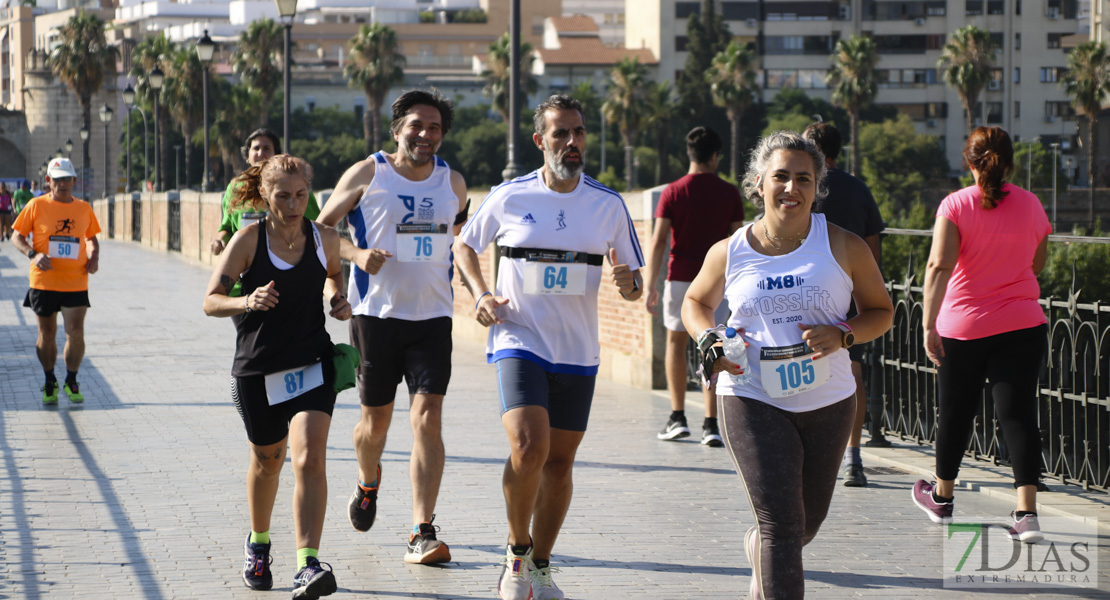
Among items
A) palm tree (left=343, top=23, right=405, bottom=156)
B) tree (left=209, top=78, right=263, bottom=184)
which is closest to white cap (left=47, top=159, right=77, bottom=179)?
tree (left=209, top=78, right=263, bottom=184)

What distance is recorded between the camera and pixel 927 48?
4941 inches

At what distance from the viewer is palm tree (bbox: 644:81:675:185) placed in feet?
327

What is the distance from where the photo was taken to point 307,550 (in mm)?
5457

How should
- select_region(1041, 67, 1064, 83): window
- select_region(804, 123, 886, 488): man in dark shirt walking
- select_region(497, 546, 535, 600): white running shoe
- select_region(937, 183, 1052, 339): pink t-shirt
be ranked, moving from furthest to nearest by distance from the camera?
select_region(1041, 67, 1064, 83): window → select_region(804, 123, 886, 488): man in dark shirt walking → select_region(937, 183, 1052, 339): pink t-shirt → select_region(497, 546, 535, 600): white running shoe

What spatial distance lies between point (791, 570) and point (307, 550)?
1.92 metres

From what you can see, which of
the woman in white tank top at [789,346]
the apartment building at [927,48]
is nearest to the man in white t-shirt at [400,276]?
the woman in white tank top at [789,346]

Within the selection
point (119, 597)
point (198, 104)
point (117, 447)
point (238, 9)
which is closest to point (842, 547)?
point (119, 597)

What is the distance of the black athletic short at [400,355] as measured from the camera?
6.43m

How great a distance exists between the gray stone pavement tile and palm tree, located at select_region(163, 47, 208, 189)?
6241 cm

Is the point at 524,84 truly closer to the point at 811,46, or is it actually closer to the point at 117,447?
the point at 811,46

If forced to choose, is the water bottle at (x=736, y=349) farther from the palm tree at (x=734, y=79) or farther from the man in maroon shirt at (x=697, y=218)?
the palm tree at (x=734, y=79)

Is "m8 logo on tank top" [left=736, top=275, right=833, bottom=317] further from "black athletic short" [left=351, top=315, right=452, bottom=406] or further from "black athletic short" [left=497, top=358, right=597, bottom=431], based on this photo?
"black athletic short" [left=351, top=315, right=452, bottom=406]

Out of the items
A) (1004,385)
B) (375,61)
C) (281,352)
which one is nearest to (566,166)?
(281,352)

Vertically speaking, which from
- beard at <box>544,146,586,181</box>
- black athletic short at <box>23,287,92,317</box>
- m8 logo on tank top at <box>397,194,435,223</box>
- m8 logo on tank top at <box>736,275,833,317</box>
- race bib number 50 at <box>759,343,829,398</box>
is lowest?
black athletic short at <box>23,287,92,317</box>
